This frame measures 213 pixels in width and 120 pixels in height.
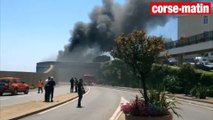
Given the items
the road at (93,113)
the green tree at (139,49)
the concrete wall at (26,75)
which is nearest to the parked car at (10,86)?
the concrete wall at (26,75)

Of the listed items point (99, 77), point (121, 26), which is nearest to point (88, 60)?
point (99, 77)

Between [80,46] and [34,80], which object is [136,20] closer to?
[80,46]

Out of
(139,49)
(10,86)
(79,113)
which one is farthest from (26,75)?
(139,49)

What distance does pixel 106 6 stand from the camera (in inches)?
3981

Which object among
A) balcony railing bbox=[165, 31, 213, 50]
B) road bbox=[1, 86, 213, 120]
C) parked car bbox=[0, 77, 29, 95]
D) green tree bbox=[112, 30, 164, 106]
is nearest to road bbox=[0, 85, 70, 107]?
parked car bbox=[0, 77, 29, 95]

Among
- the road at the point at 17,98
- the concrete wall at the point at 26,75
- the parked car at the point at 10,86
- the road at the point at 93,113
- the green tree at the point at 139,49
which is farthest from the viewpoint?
the concrete wall at the point at 26,75

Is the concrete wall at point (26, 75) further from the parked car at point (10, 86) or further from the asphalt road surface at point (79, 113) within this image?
the asphalt road surface at point (79, 113)

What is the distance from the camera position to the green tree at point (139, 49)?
15.0 meters

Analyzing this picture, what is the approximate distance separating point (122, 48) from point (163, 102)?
7.76 ft

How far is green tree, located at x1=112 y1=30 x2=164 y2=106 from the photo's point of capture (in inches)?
592

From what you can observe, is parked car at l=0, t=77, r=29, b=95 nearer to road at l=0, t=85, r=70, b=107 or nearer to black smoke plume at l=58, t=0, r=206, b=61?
road at l=0, t=85, r=70, b=107

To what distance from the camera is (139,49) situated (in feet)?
49.4

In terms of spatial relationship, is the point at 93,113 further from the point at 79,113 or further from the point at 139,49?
the point at 139,49

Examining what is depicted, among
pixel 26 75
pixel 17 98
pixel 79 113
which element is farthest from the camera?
pixel 26 75
